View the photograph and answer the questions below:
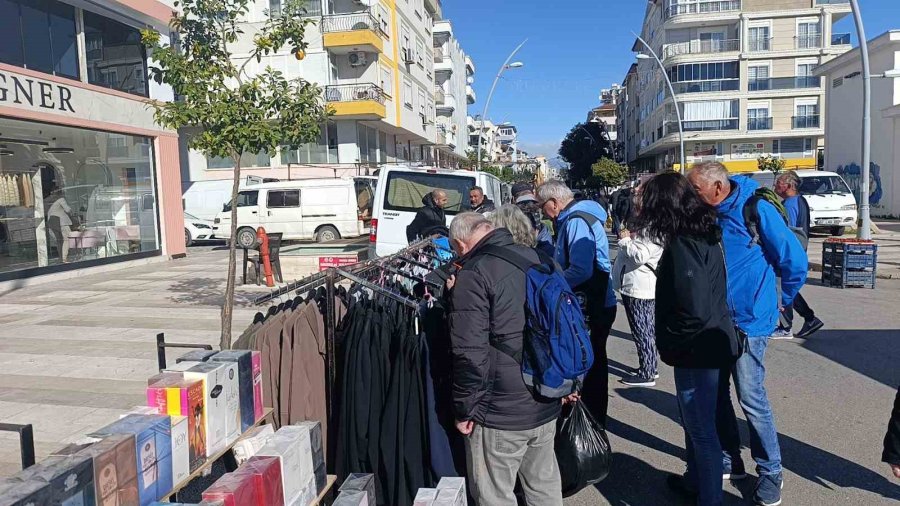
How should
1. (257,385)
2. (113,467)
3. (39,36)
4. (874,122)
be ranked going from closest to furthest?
(113,467)
(257,385)
(39,36)
(874,122)

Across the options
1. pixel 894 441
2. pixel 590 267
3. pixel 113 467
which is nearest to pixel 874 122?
pixel 590 267

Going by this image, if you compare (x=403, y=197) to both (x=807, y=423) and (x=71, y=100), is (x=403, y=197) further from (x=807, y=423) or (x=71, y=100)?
(x=71, y=100)

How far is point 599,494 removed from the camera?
4.04m

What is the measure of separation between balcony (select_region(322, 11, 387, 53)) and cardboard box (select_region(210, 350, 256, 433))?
27.5 metres

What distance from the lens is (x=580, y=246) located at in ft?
14.7

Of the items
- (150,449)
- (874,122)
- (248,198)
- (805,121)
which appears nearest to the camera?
(150,449)

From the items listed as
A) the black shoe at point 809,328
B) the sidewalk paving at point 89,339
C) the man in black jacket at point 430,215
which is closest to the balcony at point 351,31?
the sidewalk paving at point 89,339

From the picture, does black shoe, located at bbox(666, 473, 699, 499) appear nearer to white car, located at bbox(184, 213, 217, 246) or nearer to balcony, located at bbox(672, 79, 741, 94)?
white car, located at bbox(184, 213, 217, 246)

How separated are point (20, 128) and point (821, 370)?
1440cm

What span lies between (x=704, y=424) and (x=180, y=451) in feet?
8.65

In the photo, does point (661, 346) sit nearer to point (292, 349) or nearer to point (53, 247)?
point (292, 349)

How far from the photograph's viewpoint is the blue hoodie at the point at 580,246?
4.48 metres

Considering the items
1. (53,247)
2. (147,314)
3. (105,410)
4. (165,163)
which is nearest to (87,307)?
(147,314)

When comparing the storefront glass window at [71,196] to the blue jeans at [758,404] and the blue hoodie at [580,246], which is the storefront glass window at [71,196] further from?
the blue jeans at [758,404]
